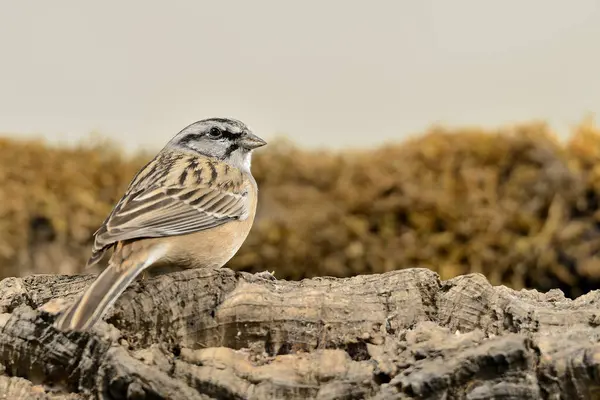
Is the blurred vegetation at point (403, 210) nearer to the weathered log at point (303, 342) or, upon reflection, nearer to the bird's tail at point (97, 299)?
the weathered log at point (303, 342)

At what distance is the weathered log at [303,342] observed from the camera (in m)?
2.94

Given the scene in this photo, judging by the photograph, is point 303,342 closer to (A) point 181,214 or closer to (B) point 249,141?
(A) point 181,214

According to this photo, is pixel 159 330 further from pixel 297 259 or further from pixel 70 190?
pixel 70 190

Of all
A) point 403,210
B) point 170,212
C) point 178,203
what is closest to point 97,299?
point 170,212

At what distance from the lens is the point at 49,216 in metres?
7.49

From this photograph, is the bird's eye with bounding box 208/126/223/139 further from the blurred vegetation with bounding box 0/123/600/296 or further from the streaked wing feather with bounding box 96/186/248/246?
the blurred vegetation with bounding box 0/123/600/296

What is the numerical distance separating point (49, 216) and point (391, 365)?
512 cm

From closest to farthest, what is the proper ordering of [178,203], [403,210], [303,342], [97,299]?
1. [97,299]
2. [303,342]
3. [178,203]
4. [403,210]

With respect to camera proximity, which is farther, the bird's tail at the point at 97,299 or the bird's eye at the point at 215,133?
the bird's eye at the point at 215,133

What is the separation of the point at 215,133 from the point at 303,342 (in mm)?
1992

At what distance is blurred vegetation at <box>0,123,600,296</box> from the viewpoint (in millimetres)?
6949

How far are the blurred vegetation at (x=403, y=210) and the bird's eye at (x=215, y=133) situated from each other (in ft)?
7.79

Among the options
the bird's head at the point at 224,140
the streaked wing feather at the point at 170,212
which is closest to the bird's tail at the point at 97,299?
the streaked wing feather at the point at 170,212

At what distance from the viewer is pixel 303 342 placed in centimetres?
325
